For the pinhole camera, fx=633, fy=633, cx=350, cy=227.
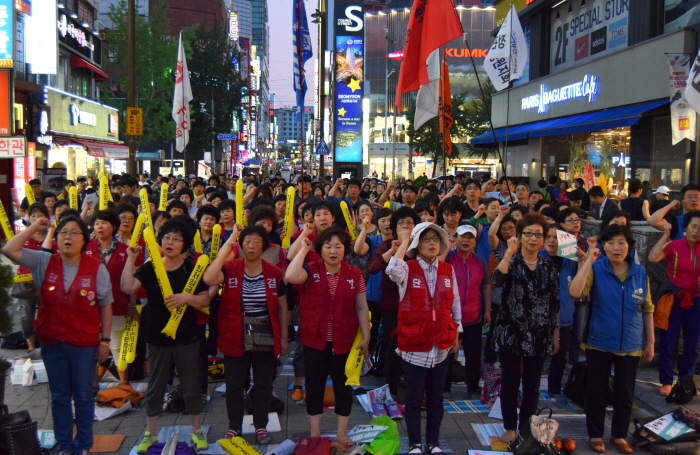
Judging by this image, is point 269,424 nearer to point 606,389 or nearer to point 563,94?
point 606,389

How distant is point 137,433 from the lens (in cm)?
533

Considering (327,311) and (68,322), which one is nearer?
(68,322)

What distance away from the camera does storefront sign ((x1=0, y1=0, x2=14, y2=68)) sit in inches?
728

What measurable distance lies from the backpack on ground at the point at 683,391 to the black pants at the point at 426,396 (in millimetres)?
2601

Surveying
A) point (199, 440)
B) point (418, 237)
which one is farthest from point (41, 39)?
point (418, 237)

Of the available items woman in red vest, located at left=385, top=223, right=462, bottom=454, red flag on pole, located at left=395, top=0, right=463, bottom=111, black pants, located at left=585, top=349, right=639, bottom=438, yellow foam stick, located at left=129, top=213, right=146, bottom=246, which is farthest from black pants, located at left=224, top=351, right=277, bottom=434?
red flag on pole, located at left=395, top=0, right=463, bottom=111

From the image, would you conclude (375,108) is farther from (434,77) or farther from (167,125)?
(434,77)

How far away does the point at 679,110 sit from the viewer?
480 inches

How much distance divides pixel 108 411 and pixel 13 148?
8.87 meters

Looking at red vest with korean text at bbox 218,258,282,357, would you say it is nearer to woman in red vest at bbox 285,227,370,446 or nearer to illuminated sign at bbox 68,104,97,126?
woman in red vest at bbox 285,227,370,446

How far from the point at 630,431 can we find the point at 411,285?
2.45m

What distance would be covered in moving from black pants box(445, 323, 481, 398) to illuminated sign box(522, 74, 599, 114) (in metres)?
15.3

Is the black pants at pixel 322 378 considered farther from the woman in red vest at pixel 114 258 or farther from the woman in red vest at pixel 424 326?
the woman in red vest at pixel 114 258

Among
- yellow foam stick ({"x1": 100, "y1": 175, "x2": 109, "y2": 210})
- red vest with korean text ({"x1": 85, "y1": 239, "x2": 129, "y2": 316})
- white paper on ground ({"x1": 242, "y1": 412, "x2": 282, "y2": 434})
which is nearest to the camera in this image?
white paper on ground ({"x1": 242, "y1": 412, "x2": 282, "y2": 434})
